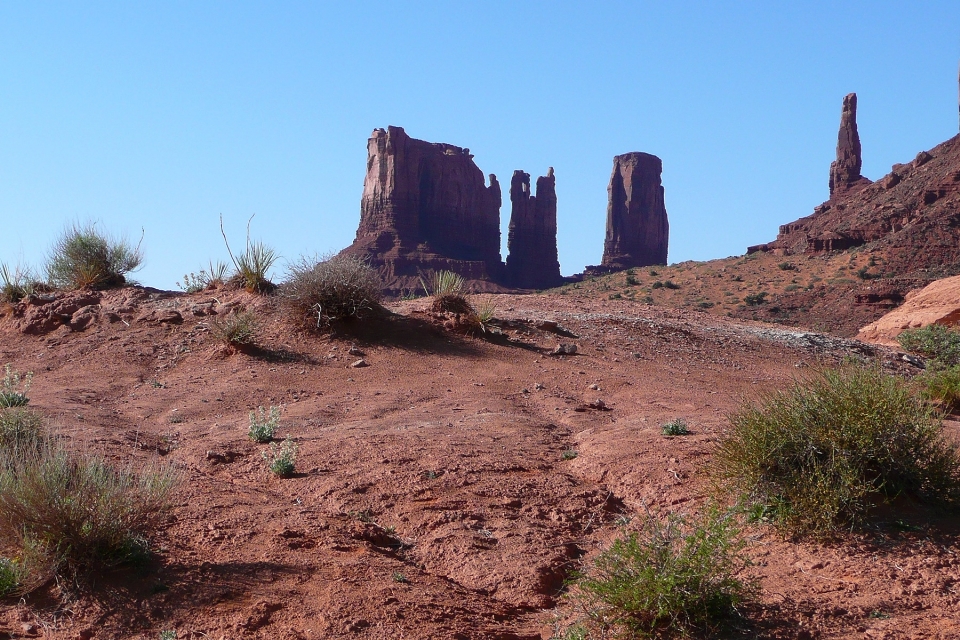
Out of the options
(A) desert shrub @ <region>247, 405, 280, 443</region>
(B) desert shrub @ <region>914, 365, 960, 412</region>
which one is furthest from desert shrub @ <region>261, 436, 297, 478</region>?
(B) desert shrub @ <region>914, 365, 960, 412</region>

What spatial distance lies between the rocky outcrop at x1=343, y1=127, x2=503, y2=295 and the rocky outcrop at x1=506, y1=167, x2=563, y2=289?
336 centimetres

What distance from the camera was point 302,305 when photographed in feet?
45.8

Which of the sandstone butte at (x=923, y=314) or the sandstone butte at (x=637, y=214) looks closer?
the sandstone butte at (x=923, y=314)

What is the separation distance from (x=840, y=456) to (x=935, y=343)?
14408 millimetres

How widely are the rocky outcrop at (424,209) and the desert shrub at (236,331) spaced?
69534mm

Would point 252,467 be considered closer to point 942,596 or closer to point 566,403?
point 566,403

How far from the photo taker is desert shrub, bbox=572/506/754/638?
410cm

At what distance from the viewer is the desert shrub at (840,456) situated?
16.9 ft

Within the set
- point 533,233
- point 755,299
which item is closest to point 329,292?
point 755,299

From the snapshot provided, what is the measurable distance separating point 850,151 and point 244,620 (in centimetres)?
8493

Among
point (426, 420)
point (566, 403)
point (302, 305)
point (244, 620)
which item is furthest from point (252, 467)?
point (302, 305)

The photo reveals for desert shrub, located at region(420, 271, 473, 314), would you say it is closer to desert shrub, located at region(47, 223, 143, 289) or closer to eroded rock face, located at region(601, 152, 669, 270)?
desert shrub, located at region(47, 223, 143, 289)

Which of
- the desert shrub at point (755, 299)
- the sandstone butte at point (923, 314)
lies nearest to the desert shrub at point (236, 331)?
the sandstone butte at point (923, 314)

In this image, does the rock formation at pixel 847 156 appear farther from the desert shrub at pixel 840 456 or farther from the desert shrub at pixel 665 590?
the desert shrub at pixel 665 590
